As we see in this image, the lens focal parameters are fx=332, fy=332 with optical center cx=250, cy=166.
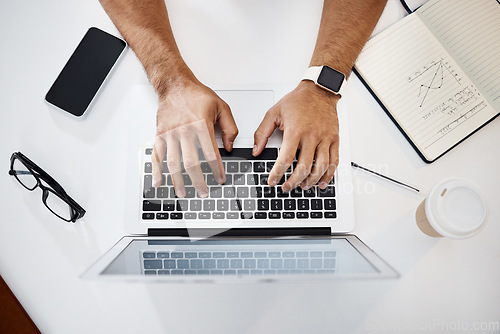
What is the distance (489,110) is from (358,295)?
469 millimetres

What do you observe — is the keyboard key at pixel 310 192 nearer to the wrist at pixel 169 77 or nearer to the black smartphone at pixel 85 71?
the wrist at pixel 169 77

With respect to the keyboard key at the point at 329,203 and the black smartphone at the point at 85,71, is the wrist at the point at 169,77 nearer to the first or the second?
the black smartphone at the point at 85,71

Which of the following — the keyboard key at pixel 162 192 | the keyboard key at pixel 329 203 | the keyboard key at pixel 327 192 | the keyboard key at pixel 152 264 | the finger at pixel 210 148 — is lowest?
the keyboard key at pixel 152 264

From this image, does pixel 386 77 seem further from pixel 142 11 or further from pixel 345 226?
pixel 142 11

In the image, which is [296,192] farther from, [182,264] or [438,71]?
[438,71]

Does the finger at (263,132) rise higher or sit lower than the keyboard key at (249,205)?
higher

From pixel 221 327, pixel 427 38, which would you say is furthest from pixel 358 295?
pixel 427 38

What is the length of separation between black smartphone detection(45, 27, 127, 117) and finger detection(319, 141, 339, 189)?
494 millimetres

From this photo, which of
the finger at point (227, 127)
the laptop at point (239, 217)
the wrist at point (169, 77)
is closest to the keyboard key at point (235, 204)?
the laptop at point (239, 217)

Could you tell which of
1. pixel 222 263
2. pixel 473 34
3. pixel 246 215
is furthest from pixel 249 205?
pixel 473 34

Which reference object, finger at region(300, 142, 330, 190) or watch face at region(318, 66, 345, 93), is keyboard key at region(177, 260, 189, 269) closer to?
finger at region(300, 142, 330, 190)

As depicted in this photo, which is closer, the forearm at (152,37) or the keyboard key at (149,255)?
the keyboard key at (149,255)

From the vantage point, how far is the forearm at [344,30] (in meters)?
0.69

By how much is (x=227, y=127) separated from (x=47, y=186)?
391 mm
